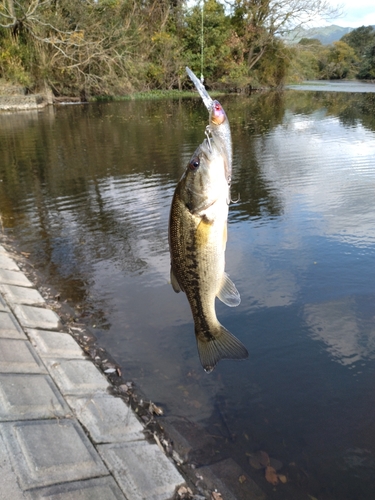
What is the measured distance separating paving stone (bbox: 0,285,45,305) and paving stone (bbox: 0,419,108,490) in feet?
7.63

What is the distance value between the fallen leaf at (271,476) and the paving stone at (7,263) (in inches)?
189

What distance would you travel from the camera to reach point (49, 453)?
3.06m

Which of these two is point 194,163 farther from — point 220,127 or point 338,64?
point 338,64

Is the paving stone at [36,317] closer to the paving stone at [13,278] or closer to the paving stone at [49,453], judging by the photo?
the paving stone at [13,278]

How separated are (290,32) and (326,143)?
37564 mm

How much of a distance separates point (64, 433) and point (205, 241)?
2044 millimetres

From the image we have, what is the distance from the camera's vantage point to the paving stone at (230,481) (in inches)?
133

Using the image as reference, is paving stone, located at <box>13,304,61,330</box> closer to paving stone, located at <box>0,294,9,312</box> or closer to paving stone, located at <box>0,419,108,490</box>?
paving stone, located at <box>0,294,9,312</box>

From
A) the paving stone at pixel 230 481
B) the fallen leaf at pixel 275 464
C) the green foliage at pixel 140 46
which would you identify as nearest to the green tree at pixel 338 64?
the green foliage at pixel 140 46

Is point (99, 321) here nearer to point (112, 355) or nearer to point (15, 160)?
point (112, 355)

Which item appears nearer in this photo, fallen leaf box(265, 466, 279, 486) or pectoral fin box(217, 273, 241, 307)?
pectoral fin box(217, 273, 241, 307)

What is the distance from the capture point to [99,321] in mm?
5762

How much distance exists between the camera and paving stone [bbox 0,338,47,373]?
12.7 feet

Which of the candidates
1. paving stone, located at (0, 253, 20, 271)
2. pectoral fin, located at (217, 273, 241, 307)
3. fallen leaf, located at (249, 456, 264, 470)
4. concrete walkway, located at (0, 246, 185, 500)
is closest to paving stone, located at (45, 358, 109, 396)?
concrete walkway, located at (0, 246, 185, 500)
